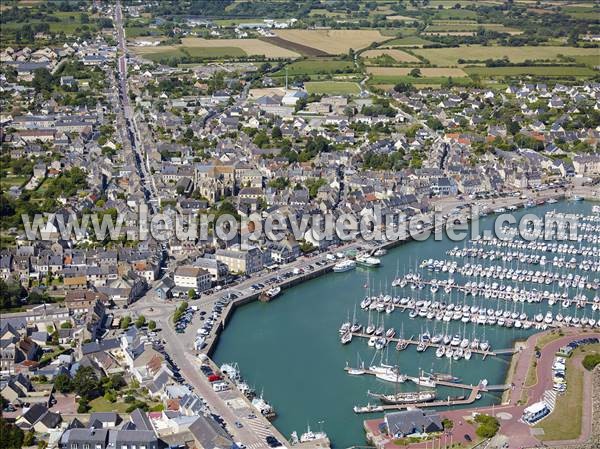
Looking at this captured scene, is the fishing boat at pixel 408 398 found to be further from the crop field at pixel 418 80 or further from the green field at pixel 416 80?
the green field at pixel 416 80

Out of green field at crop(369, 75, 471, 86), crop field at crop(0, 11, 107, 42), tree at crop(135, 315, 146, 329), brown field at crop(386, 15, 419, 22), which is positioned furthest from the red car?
brown field at crop(386, 15, 419, 22)

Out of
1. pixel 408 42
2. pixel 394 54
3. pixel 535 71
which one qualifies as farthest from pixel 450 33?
pixel 535 71

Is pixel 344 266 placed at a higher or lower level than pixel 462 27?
lower

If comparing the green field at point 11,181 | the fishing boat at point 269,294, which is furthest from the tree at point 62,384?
the green field at point 11,181

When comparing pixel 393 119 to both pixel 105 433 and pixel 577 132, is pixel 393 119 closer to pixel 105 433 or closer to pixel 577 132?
pixel 577 132

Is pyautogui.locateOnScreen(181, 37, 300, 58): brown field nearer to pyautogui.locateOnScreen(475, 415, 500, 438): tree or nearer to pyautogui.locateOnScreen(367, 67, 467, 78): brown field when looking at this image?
pyautogui.locateOnScreen(367, 67, 467, 78): brown field

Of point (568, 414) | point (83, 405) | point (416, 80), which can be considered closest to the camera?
point (568, 414)

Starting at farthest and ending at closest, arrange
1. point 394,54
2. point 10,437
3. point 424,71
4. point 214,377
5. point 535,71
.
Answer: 1. point 394,54
2. point 424,71
3. point 535,71
4. point 214,377
5. point 10,437

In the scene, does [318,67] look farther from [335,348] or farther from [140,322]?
[335,348]
